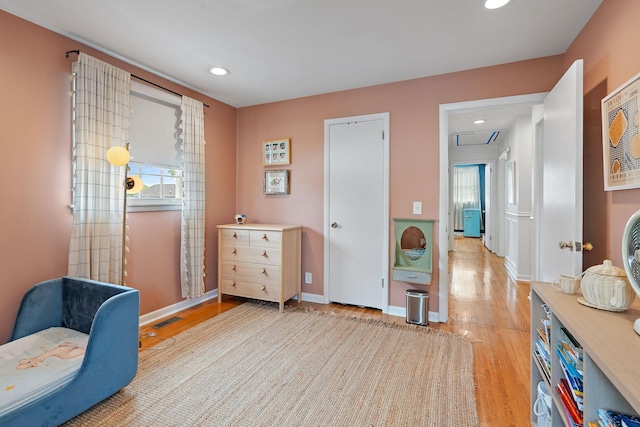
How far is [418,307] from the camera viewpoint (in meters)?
2.80

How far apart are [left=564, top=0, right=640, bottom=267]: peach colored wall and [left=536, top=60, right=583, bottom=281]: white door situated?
0.52 feet

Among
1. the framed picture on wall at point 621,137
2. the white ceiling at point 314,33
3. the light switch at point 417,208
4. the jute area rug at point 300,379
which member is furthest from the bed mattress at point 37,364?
the framed picture on wall at point 621,137

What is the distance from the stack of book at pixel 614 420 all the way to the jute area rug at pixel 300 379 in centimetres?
77

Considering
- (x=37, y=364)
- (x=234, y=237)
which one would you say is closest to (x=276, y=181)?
(x=234, y=237)

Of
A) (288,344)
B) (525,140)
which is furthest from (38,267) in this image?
(525,140)

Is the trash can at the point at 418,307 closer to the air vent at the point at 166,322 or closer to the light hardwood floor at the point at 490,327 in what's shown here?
the light hardwood floor at the point at 490,327

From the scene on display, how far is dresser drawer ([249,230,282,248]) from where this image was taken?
10.2ft

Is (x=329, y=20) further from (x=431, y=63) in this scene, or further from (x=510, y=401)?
(x=510, y=401)

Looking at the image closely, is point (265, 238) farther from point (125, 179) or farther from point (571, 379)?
point (571, 379)

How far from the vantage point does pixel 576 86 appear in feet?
5.71

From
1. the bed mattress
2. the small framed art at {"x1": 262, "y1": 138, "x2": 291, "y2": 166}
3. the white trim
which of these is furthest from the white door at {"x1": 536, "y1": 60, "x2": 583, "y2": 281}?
the bed mattress

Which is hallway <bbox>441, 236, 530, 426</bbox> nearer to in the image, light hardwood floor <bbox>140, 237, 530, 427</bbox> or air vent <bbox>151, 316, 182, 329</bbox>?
light hardwood floor <bbox>140, 237, 530, 427</bbox>

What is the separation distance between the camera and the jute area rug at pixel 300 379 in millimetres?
1594

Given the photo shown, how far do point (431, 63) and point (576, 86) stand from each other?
120 cm
